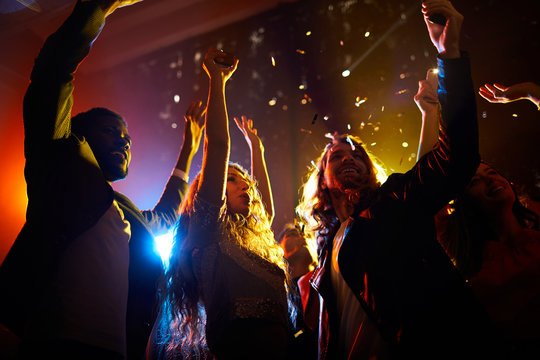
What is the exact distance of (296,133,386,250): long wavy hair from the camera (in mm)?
2061

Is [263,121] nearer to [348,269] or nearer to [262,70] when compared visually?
[262,70]

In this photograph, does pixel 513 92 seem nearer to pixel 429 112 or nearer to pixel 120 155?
pixel 429 112

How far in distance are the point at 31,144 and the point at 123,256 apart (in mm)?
644

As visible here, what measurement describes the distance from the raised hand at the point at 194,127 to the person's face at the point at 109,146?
0.77 metres

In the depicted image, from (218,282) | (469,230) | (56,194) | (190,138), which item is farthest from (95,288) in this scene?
(469,230)

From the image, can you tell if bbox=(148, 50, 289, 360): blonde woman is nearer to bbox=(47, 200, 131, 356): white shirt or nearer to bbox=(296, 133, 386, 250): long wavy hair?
bbox=(47, 200, 131, 356): white shirt

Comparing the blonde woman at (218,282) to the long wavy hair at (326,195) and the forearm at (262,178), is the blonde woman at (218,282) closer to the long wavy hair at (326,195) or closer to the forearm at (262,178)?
the long wavy hair at (326,195)

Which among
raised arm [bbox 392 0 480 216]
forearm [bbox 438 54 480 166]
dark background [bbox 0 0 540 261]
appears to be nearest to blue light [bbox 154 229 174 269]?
dark background [bbox 0 0 540 261]

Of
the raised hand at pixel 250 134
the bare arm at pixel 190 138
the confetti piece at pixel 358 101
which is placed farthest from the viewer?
the confetti piece at pixel 358 101

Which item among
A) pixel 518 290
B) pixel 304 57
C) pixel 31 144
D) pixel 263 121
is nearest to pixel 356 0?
pixel 304 57

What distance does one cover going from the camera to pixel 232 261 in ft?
5.49

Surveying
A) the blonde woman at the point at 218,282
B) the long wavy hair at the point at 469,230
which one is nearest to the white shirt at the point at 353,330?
the blonde woman at the point at 218,282

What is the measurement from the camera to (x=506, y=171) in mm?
3621

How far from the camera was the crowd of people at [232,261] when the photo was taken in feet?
4.01
